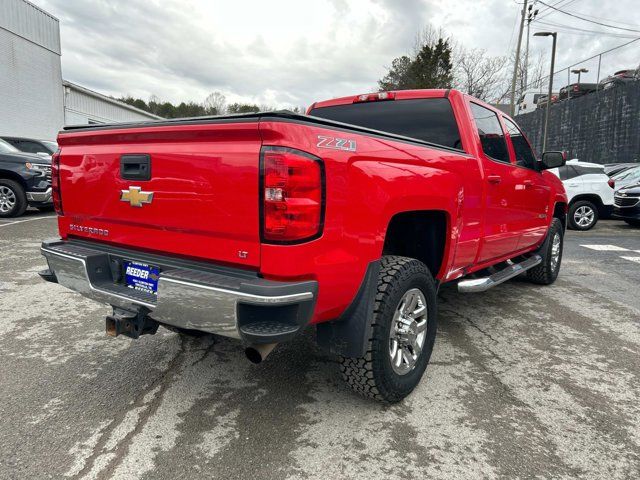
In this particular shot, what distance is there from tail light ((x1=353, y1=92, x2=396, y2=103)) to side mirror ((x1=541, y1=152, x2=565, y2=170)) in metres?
1.91

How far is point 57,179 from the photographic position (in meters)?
2.83

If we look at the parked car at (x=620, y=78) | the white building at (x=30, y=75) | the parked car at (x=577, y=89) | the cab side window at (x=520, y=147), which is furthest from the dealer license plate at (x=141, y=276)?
the parked car at (x=577, y=89)

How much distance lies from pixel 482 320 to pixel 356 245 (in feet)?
8.39

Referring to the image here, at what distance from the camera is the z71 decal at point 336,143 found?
78.4 inches

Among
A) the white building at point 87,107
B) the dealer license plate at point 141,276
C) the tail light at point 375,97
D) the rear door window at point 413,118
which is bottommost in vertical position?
the dealer license plate at point 141,276

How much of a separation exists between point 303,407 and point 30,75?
81.2 ft

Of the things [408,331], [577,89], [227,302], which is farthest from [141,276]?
[577,89]

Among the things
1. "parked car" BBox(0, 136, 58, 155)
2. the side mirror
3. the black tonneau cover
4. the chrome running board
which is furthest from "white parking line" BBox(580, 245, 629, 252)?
"parked car" BBox(0, 136, 58, 155)

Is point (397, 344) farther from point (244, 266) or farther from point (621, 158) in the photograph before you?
point (621, 158)

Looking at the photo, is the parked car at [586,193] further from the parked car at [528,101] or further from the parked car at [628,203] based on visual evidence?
the parked car at [528,101]

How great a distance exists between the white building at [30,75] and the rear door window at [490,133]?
59.4 ft

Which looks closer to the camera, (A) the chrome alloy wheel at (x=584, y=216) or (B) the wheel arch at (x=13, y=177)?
(B) the wheel arch at (x=13, y=177)

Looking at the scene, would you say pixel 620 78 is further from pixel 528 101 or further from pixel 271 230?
pixel 271 230

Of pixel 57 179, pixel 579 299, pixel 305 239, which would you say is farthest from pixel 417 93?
pixel 579 299
